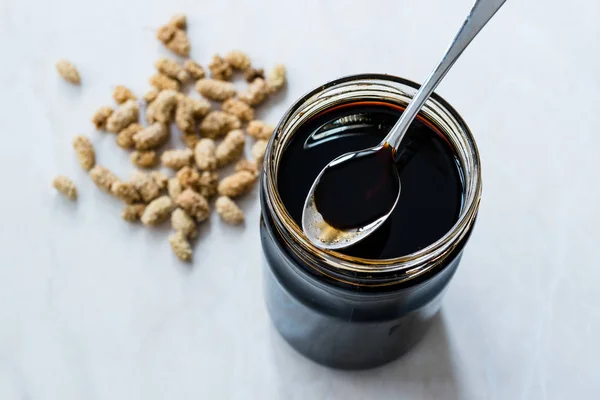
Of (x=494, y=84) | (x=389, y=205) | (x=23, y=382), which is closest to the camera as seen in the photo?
(x=389, y=205)

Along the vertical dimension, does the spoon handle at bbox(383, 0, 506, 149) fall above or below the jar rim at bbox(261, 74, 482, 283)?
above

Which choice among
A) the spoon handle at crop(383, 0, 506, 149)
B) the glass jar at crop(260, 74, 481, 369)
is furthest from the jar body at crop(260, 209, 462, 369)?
the spoon handle at crop(383, 0, 506, 149)

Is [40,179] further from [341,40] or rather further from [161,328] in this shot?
[341,40]

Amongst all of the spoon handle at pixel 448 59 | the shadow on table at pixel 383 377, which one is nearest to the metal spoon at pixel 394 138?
the spoon handle at pixel 448 59

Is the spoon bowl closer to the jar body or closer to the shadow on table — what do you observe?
the jar body

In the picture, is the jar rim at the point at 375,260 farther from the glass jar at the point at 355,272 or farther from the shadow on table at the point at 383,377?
the shadow on table at the point at 383,377

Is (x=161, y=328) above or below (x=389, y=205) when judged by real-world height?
below

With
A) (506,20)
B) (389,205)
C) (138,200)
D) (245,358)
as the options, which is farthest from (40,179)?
(506,20)
